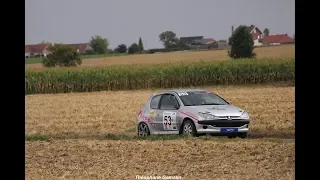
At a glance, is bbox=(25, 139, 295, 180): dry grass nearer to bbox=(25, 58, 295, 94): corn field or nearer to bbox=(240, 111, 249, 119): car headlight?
bbox=(240, 111, 249, 119): car headlight

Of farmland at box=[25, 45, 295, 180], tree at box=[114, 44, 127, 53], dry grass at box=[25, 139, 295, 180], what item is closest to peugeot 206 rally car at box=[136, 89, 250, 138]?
farmland at box=[25, 45, 295, 180]

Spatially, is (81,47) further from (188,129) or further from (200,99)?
(188,129)

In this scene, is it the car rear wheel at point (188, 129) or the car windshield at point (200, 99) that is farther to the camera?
the car rear wheel at point (188, 129)

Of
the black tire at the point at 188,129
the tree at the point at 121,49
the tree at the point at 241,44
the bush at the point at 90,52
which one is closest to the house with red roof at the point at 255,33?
the tree at the point at 241,44

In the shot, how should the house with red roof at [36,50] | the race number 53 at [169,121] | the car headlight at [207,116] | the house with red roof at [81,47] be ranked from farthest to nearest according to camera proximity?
the race number 53 at [169,121] < the car headlight at [207,116] < the house with red roof at [81,47] < the house with red roof at [36,50]

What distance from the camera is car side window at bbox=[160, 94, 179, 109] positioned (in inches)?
467

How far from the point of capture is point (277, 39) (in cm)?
959

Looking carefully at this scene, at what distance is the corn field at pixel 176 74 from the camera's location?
11570mm

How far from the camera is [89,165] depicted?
9500mm

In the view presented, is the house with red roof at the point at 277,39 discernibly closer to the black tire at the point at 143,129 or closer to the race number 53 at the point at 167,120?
the race number 53 at the point at 167,120

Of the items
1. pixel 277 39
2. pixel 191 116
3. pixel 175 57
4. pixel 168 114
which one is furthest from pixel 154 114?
pixel 277 39

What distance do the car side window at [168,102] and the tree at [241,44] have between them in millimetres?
1538
